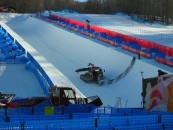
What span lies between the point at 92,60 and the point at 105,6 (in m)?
51.8

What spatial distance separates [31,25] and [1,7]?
21074 mm

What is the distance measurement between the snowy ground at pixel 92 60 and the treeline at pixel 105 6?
2367 centimetres

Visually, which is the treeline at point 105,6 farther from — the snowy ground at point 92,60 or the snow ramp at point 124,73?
the snow ramp at point 124,73

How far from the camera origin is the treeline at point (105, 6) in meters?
57.9

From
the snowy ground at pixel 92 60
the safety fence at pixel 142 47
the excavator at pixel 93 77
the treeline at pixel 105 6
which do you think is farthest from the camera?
the treeline at pixel 105 6

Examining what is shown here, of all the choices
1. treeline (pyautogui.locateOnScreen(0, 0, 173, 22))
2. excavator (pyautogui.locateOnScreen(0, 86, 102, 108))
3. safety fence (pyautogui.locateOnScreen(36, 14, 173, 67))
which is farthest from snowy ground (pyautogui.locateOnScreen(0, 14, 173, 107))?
treeline (pyautogui.locateOnScreen(0, 0, 173, 22))

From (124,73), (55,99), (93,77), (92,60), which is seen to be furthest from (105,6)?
(55,99)

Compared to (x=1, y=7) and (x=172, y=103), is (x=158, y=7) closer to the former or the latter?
(x=1, y=7)

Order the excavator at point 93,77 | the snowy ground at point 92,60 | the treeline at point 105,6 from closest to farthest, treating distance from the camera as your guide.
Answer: the snowy ground at point 92,60, the excavator at point 93,77, the treeline at point 105,6

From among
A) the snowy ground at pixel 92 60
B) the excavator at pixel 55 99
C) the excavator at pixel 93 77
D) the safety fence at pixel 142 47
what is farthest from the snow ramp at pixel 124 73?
the excavator at pixel 55 99

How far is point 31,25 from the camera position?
45438mm

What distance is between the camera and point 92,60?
2319 centimetres

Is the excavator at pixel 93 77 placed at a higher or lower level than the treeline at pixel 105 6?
lower

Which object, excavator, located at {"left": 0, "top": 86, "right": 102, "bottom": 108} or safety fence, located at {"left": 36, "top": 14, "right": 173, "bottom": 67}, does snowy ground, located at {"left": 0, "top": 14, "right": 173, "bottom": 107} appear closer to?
safety fence, located at {"left": 36, "top": 14, "right": 173, "bottom": 67}
